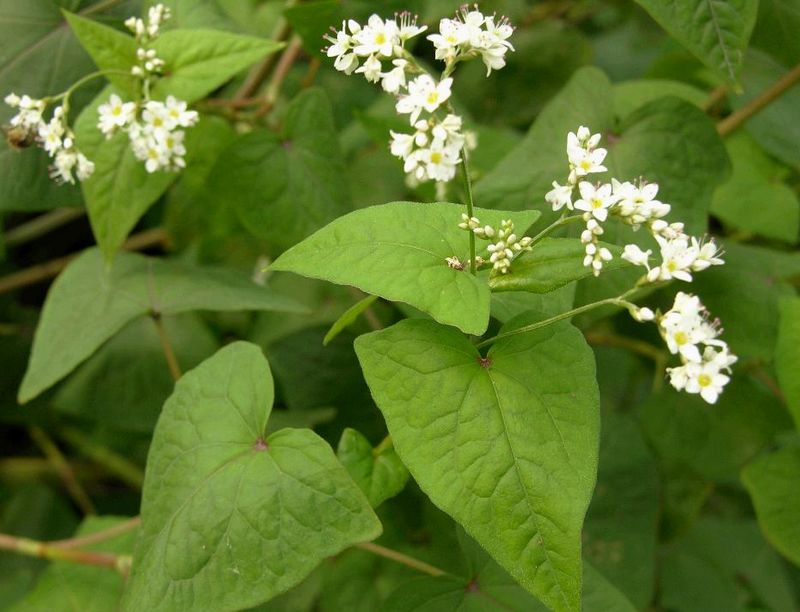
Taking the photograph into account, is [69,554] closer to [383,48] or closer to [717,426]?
[383,48]

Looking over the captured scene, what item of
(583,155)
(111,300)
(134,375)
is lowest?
(134,375)

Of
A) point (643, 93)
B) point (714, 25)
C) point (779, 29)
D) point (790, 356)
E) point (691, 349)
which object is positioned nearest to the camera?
point (691, 349)

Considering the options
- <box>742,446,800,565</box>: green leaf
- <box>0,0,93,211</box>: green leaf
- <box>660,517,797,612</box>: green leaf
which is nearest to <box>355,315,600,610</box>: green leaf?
<box>742,446,800,565</box>: green leaf

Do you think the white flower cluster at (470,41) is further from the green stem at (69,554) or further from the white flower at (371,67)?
the green stem at (69,554)

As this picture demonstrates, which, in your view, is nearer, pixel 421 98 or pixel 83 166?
pixel 421 98

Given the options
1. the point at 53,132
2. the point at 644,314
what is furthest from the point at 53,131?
the point at 644,314

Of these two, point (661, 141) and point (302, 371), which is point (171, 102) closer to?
point (302, 371)

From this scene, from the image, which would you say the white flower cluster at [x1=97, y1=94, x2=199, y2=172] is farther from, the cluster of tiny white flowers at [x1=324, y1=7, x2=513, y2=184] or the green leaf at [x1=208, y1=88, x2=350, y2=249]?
the cluster of tiny white flowers at [x1=324, y1=7, x2=513, y2=184]
